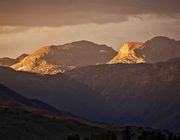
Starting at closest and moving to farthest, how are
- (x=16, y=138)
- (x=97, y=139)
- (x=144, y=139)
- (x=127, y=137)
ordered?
(x=127, y=137), (x=97, y=139), (x=144, y=139), (x=16, y=138)

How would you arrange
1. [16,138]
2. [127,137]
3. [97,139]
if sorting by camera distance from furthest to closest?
[16,138] → [97,139] → [127,137]

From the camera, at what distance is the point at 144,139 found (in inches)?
6024

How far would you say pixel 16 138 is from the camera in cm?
18538

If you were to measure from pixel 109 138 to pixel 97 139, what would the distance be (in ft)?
13.3

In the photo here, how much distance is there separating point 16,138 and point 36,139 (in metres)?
10.6

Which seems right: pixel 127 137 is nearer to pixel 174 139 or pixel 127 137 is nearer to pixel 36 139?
pixel 174 139

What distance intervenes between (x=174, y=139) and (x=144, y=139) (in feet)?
37.3

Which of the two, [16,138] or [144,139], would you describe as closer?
[144,139]

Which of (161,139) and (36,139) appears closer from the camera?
(161,139)

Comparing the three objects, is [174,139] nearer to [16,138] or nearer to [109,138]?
[109,138]

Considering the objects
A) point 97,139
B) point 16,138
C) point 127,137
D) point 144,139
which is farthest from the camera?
point 16,138

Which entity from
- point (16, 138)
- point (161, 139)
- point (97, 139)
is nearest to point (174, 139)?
point (161, 139)

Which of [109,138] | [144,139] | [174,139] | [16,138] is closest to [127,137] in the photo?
[109,138]

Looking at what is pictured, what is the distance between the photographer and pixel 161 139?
527 feet
